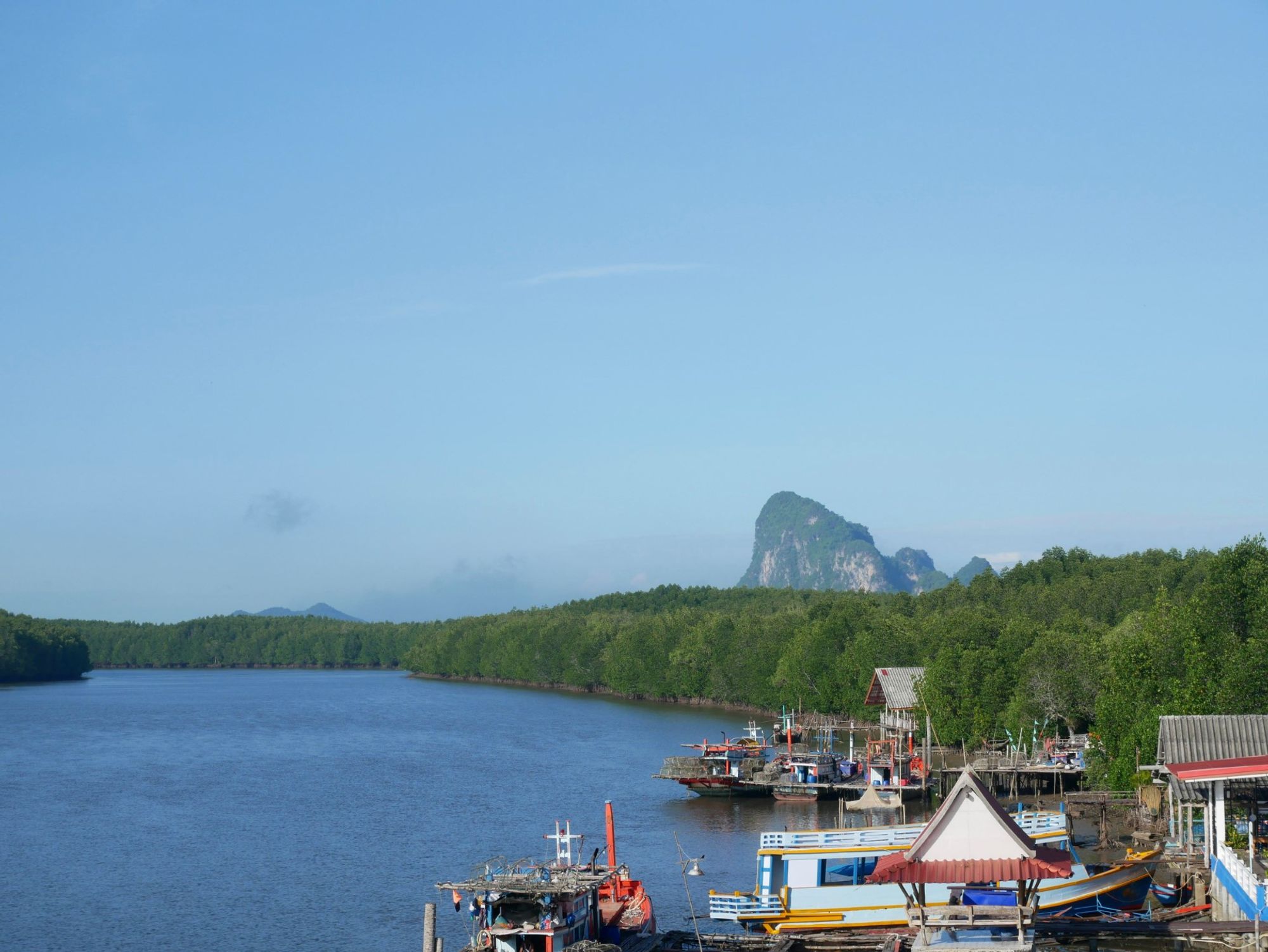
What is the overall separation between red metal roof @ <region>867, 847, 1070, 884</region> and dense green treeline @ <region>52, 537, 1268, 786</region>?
2286 cm

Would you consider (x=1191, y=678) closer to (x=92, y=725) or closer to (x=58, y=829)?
(x=58, y=829)

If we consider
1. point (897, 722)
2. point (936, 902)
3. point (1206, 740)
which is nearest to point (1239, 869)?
point (936, 902)

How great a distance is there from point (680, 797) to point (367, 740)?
131ft

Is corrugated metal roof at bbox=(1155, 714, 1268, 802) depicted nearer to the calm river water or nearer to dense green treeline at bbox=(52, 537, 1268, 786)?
dense green treeline at bbox=(52, 537, 1268, 786)

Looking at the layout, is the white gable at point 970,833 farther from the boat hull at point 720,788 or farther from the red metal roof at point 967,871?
the boat hull at point 720,788

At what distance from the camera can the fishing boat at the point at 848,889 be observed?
120 ft

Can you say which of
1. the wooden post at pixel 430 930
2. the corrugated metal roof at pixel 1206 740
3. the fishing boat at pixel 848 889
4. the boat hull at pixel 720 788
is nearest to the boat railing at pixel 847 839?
the fishing boat at pixel 848 889

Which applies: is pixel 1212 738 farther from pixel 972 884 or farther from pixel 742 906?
pixel 972 884

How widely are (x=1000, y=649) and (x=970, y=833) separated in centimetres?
5454

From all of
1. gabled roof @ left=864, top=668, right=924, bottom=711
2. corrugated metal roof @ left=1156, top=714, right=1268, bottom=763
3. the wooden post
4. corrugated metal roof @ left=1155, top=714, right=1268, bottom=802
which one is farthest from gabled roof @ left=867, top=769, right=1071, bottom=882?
gabled roof @ left=864, top=668, right=924, bottom=711

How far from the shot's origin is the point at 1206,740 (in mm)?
40031

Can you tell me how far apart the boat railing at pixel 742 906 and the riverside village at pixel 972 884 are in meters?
0.05

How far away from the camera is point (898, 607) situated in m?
136

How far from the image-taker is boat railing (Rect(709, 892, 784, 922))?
3738cm
